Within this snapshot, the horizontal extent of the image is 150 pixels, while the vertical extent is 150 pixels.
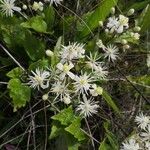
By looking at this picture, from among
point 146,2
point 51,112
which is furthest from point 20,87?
point 146,2

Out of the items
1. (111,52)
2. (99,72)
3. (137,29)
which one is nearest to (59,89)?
(99,72)

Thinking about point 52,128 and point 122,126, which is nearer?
point 52,128

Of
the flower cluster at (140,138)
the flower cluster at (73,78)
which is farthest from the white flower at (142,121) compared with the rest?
the flower cluster at (73,78)

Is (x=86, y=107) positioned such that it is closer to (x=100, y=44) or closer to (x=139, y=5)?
(x=100, y=44)

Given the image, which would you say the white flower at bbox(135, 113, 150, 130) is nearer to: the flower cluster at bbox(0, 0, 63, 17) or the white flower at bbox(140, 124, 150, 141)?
the white flower at bbox(140, 124, 150, 141)

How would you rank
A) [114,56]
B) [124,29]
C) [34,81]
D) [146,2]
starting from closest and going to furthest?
[34,81]
[114,56]
[124,29]
[146,2]

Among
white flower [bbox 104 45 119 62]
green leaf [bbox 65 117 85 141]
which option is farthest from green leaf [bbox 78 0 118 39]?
green leaf [bbox 65 117 85 141]

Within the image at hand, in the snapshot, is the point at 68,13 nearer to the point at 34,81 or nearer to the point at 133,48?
the point at 133,48

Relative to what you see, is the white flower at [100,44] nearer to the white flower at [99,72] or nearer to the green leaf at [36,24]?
the white flower at [99,72]
